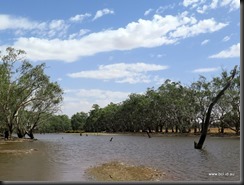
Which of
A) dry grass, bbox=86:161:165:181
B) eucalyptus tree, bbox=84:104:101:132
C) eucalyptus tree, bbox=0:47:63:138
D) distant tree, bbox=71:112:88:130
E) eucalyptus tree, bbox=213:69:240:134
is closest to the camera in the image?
dry grass, bbox=86:161:165:181

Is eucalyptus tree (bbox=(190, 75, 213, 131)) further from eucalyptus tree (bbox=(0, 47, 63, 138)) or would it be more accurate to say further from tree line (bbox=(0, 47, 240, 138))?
eucalyptus tree (bbox=(0, 47, 63, 138))

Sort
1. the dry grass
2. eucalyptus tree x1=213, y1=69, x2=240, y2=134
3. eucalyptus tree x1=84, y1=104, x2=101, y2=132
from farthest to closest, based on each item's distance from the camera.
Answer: eucalyptus tree x1=84, y1=104, x2=101, y2=132 → eucalyptus tree x1=213, y1=69, x2=240, y2=134 → the dry grass

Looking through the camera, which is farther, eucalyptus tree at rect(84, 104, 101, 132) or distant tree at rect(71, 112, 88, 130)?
distant tree at rect(71, 112, 88, 130)

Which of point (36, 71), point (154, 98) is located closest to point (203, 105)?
point (154, 98)

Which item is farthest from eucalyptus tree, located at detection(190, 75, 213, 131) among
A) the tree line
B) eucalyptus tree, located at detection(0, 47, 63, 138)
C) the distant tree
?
the distant tree

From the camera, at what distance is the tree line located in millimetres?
55906

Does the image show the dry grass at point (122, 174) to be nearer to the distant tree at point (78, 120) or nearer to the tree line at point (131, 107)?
the tree line at point (131, 107)

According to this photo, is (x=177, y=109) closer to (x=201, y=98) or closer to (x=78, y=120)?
(x=201, y=98)

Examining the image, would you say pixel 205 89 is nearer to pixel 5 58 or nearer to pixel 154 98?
pixel 154 98

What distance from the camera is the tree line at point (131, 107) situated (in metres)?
55.9

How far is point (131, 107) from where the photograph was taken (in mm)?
124250

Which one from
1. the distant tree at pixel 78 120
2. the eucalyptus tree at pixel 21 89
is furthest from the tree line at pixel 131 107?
the distant tree at pixel 78 120

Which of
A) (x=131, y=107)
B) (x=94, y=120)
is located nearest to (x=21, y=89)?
(x=131, y=107)

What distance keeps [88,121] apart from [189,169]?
482 feet
